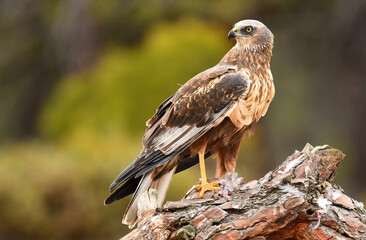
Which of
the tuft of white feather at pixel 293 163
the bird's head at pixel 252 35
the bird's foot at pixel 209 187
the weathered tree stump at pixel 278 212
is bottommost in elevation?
the weathered tree stump at pixel 278 212

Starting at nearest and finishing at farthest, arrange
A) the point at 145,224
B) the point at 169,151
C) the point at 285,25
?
the point at 145,224 < the point at 169,151 < the point at 285,25

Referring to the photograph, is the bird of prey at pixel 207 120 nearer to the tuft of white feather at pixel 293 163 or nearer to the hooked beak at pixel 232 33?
the hooked beak at pixel 232 33

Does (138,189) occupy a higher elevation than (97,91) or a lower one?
lower

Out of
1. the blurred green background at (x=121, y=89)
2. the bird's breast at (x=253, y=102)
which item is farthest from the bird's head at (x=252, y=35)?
the blurred green background at (x=121, y=89)

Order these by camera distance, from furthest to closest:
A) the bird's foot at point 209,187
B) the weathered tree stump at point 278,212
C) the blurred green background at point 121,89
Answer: the blurred green background at point 121,89, the bird's foot at point 209,187, the weathered tree stump at point 278,212

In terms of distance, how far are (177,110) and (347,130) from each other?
35.8 feet

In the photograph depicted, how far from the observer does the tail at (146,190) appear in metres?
5.41

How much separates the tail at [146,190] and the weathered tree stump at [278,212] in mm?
494

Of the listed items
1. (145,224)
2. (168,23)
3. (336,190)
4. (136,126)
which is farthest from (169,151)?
(168,23)

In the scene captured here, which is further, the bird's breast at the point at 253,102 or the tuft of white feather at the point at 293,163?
the bird's breast at the point at 253,102

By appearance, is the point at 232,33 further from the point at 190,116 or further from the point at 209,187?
the point at 209,187

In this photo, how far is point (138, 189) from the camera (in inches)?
218

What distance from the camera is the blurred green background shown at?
32.2 feet

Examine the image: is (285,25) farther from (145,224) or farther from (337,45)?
(145,224)
